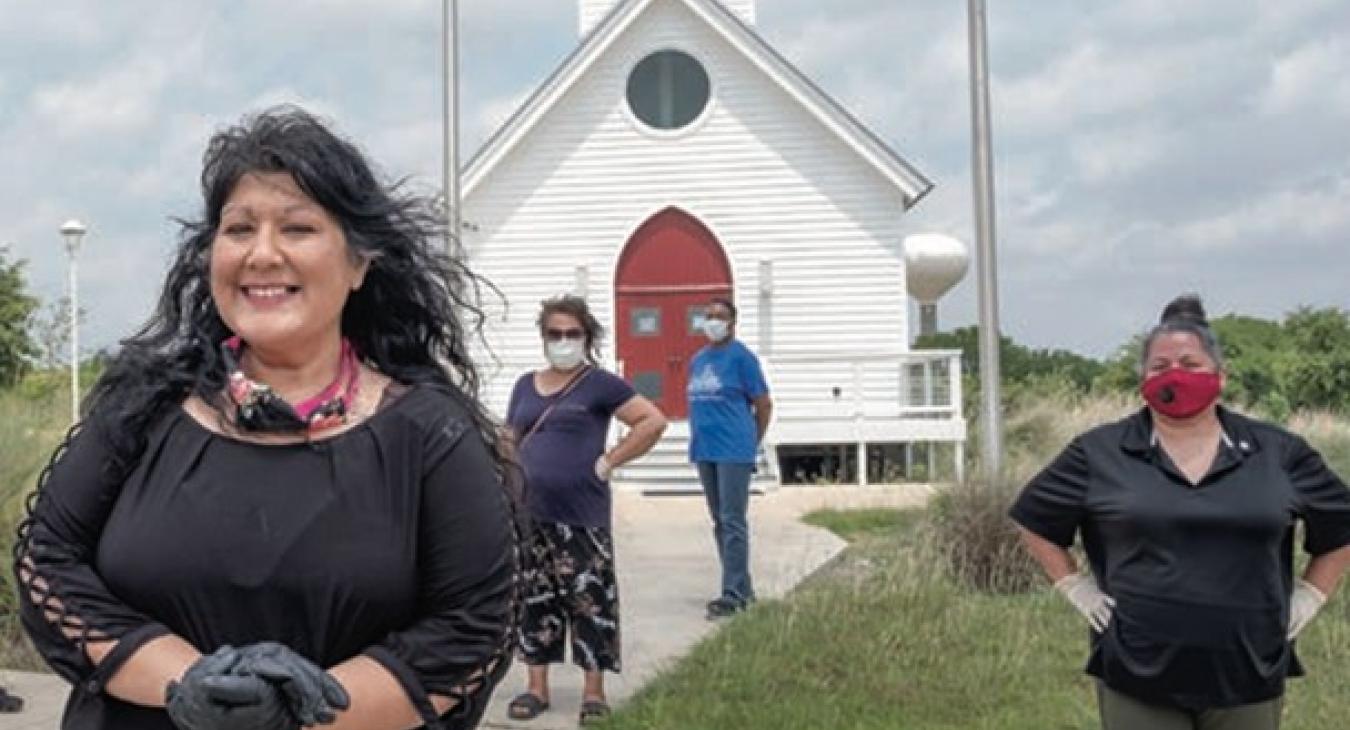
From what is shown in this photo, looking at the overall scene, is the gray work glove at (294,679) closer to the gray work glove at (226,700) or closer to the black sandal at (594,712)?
the gray work glove at (226,700)

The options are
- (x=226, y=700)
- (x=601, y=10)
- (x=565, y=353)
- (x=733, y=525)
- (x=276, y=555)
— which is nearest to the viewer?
(x=226, y=700)

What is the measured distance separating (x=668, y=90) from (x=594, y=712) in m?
15.4

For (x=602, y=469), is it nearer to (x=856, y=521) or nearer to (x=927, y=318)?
(x=856, y=521)

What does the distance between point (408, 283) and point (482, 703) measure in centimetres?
67

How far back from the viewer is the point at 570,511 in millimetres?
6102

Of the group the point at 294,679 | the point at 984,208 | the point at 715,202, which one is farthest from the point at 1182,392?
the point at 715,202

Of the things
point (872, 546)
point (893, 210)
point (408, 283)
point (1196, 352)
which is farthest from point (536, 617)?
point (893, 210)

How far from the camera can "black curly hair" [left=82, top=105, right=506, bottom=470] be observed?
6.93ft

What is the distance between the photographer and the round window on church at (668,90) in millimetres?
20453

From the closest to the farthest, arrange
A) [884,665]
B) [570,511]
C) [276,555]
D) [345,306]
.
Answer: [276,555] < [345,306] < [570,511] < [884,665]

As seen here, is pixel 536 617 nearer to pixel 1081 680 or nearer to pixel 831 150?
pixel 1081 680

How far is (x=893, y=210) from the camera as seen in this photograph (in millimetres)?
20172

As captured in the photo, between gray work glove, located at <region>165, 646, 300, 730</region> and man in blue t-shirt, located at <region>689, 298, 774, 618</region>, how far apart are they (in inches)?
260

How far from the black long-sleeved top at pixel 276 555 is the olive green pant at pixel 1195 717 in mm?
2226
